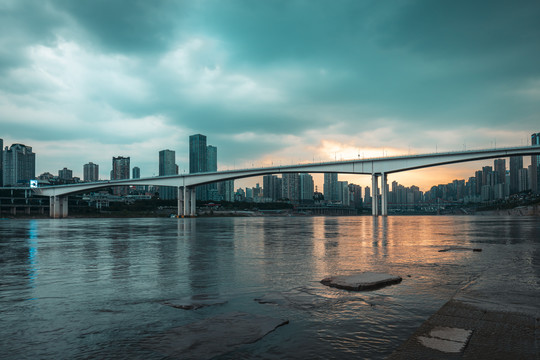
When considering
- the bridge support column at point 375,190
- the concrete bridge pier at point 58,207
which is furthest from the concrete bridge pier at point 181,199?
the bridge support column at point 375,190

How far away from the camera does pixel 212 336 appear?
5.42m

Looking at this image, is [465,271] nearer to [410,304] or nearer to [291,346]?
[410,304]

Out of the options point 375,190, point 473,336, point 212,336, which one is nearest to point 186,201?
point 375,190

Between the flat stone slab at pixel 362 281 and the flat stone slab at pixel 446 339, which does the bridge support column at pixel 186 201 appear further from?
the flat stone slab at pixel 446 339

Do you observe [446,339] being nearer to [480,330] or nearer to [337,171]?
[480,330]

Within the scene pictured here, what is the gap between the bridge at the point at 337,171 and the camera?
98.1 m

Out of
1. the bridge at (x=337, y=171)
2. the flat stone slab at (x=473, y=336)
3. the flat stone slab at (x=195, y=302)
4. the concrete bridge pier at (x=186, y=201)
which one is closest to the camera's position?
the flat stone slab at (x=473, y=336)

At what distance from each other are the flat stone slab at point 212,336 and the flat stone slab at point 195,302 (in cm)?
96

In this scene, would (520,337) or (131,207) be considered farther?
(131,207)

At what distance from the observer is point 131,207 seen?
18638 cm

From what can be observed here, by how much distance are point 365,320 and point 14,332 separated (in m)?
5.58

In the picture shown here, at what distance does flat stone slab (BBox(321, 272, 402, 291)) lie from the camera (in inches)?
344

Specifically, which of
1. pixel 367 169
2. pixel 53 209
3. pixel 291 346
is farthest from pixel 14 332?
pixel 53 209

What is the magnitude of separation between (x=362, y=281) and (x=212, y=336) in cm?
484
